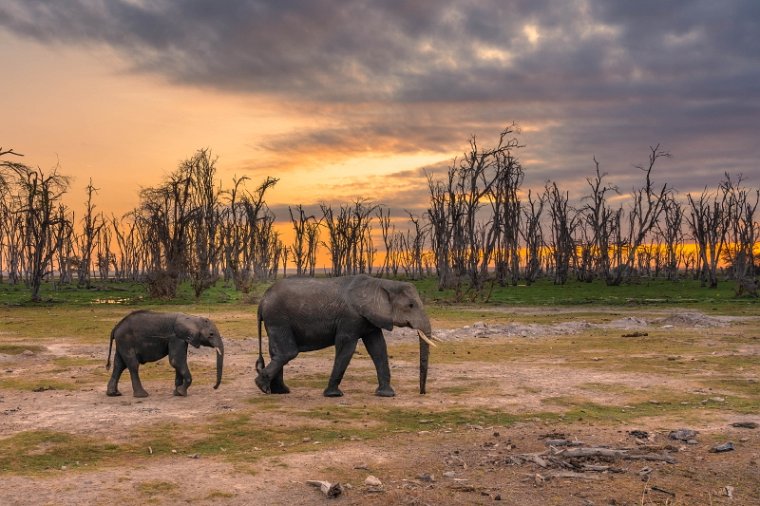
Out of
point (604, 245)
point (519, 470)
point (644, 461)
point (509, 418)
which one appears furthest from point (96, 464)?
point (604, 245)

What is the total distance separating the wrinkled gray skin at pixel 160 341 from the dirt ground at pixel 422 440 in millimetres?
391

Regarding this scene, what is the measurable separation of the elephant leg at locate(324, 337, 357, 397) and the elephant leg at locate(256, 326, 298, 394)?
89 cm

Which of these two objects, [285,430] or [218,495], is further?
[285,430]

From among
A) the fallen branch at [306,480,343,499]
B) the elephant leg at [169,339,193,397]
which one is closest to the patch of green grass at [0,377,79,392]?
the elephant leg at [169,339,193,397]

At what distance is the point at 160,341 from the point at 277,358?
2197 mm

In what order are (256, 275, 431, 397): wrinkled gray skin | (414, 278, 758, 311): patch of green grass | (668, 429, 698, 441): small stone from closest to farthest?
(668, 429, 698, 441): small stone < (256, 275, 431, 397): wrinkled gray skin < (414, 278, 758, 311): patch of green grass

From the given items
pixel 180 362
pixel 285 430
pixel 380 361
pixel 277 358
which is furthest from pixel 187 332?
pixel 380 361

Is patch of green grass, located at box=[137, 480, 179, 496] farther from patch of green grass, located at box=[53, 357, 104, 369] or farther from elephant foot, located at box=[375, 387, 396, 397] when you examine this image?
patch of green grass, located at box=[53, 357, 104, 369]

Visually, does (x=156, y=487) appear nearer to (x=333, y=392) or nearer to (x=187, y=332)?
(x=187, y=332)

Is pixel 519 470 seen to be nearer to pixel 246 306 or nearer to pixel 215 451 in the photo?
pixel 215 451

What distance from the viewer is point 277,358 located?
12898 mm

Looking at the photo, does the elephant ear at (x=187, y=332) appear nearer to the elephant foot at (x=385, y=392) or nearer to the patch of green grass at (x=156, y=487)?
the elephant foot at (x=385, y=392)

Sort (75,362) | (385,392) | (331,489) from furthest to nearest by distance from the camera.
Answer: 1. (75,362)
2. (385,392)
3. (331,489)

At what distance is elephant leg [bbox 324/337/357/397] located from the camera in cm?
1265
